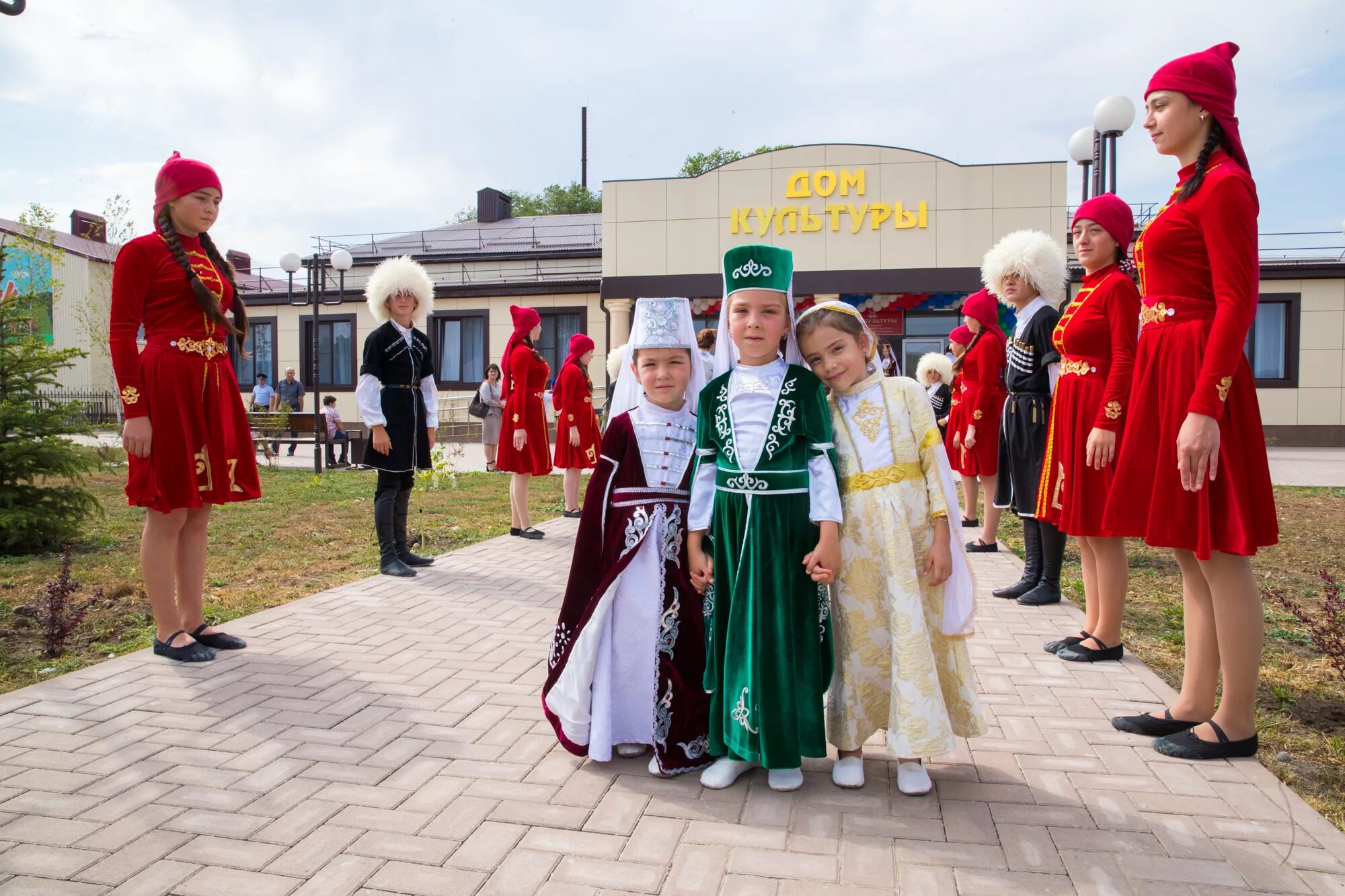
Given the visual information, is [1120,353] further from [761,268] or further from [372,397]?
[372,397]

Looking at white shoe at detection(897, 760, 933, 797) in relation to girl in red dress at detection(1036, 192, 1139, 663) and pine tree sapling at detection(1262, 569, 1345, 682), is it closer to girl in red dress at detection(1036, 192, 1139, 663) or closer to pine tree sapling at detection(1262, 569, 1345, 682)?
girl in red dress at detection(1036, 192, 1139, 663)

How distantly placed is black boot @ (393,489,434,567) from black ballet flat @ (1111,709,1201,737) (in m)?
5.18

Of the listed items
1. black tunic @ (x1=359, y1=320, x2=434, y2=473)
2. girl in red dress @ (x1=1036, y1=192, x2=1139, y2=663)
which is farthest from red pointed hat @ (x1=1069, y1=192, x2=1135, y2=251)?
black tunic @ (x1=359, y1=320, x2=434, y2=473)

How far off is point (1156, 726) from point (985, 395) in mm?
4176

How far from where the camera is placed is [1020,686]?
4109 millimetres

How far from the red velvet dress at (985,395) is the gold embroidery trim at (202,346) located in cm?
559

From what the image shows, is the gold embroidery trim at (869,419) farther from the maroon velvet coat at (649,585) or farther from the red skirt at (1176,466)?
the red skirt at (1176,466)

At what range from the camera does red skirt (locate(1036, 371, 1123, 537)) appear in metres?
4.25

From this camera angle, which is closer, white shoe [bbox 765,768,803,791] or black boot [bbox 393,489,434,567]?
white shoe [bbox 765,768,803,791]

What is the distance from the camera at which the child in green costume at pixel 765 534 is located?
290 cm

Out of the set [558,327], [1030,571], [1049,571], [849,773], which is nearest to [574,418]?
[1030,571]

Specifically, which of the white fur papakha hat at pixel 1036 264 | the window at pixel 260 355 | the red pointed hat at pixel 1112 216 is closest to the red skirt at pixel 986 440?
the white fur papakha hat at pixel 1036 264

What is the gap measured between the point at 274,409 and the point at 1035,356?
19597mm

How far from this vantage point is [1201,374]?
9.86 feet
